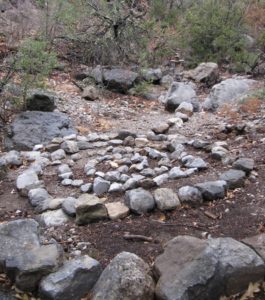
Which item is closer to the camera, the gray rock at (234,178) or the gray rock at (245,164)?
the gray rock at (234,178)

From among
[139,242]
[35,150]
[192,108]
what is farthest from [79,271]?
[192,108]

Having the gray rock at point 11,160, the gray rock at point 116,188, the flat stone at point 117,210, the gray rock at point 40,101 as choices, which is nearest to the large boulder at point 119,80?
the gray rock at point 40,101

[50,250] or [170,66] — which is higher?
[50,250]

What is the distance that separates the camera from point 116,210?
150 inches

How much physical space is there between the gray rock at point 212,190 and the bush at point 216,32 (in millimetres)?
5076

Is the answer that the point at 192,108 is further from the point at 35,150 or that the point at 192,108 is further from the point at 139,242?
the point at 139,242

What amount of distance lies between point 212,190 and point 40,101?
8.96ft

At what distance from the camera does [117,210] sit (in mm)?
3803

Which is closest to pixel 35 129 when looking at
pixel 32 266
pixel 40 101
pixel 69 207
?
pixel 40 101

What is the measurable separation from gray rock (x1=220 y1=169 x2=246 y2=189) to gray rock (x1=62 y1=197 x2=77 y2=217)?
3.93ft

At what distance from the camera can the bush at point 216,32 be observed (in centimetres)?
885

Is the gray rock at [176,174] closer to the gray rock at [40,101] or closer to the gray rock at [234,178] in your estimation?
the gray rock at [234,178]

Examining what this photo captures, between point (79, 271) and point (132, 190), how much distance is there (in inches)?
40.0

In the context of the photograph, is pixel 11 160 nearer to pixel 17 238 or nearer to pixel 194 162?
pixel 17 238
